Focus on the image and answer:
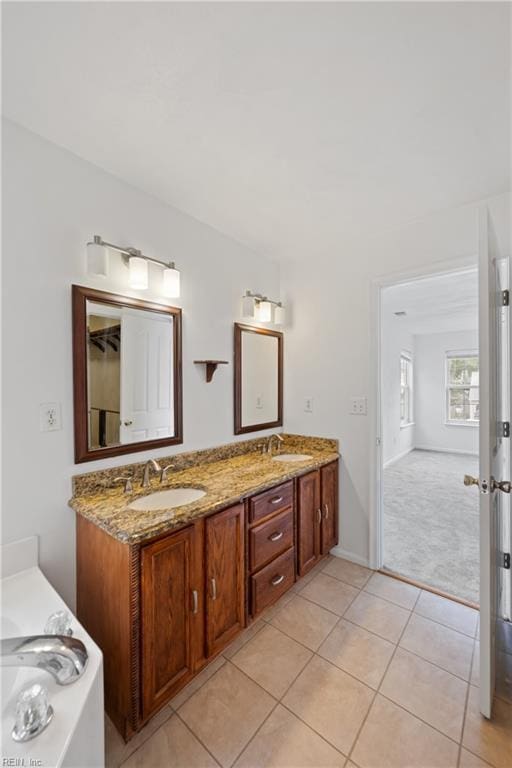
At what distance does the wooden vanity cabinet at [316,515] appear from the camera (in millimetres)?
2104

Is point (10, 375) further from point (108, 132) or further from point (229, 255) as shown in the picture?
point (229, 255)

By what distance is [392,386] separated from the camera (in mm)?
5492

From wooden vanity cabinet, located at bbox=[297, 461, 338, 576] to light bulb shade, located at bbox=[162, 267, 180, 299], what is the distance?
1398mm

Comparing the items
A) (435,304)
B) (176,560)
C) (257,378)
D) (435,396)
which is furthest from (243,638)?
(435,396)

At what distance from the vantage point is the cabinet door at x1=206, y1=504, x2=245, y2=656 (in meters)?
1.48

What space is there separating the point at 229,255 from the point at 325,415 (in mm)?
1450

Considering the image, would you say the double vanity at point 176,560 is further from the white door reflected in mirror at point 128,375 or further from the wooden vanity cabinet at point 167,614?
the white door reflected in mirror at point 128,375

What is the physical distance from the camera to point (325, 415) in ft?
8.46

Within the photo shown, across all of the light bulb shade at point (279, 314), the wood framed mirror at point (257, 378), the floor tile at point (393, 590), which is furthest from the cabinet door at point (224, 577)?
the light bulb shade at point (279, 314)

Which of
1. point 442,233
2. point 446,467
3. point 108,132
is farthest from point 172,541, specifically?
point 446,467

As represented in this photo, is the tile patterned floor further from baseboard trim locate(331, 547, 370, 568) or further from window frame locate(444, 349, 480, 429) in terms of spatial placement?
window frame locate(444, 349, 480, 429)

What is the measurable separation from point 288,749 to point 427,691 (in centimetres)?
67

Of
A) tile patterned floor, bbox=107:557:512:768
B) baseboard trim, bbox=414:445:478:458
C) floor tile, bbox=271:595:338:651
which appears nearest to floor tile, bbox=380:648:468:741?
tile patterned floor, bbox=107:557:512:768

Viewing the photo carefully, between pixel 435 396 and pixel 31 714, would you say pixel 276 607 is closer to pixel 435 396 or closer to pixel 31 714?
pixel 31 714
